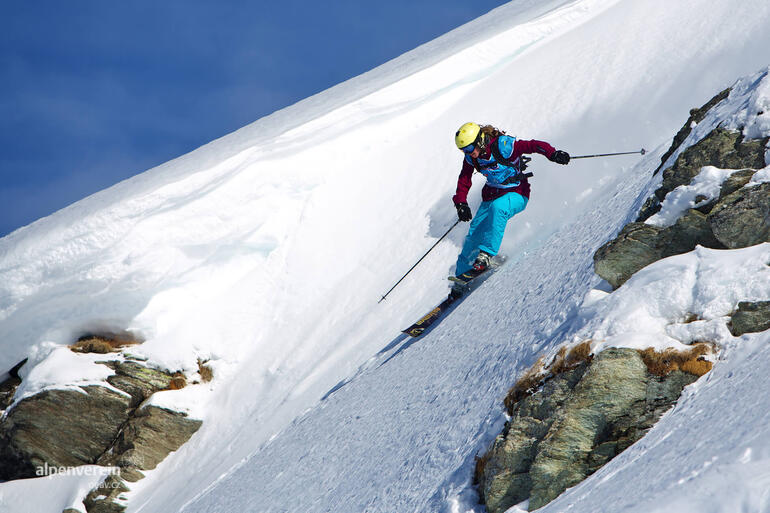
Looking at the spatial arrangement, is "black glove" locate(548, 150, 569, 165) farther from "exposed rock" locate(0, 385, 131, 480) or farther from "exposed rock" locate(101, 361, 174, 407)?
"exposed rock" locate(0, 385, 131, 480)

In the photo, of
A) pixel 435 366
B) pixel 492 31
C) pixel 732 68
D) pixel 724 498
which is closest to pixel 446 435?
pixel 435 366

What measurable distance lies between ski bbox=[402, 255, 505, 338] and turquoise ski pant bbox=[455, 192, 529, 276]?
138 mm

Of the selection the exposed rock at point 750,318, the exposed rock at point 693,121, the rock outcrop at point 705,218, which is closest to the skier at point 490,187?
the exposed rock at point 693,121

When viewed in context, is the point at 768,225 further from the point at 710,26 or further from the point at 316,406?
the point at 710,26

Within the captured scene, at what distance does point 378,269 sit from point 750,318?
870cm

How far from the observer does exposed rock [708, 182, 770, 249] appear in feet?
13.2

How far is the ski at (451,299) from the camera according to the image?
27.2 feet

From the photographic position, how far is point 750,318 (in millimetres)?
3488

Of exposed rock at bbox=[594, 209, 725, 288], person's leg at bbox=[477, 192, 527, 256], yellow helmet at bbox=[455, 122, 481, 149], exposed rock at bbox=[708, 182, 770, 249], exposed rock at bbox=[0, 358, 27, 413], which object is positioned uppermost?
exposed rock at bbox=[0, 358, 27, 413]

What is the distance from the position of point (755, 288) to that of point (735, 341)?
1.11ft

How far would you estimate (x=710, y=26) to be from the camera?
10.8m

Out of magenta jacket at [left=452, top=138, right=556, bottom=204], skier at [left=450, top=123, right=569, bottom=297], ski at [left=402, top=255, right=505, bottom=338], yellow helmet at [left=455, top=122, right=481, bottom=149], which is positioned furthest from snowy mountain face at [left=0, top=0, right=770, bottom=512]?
yellow helmet at [left=455, top=122, right=481, bottom=149]

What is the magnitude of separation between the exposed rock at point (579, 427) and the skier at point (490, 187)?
430 cm

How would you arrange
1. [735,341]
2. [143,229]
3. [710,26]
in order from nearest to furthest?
1. [735,341]
2. [710,26]
3. [143,229]
